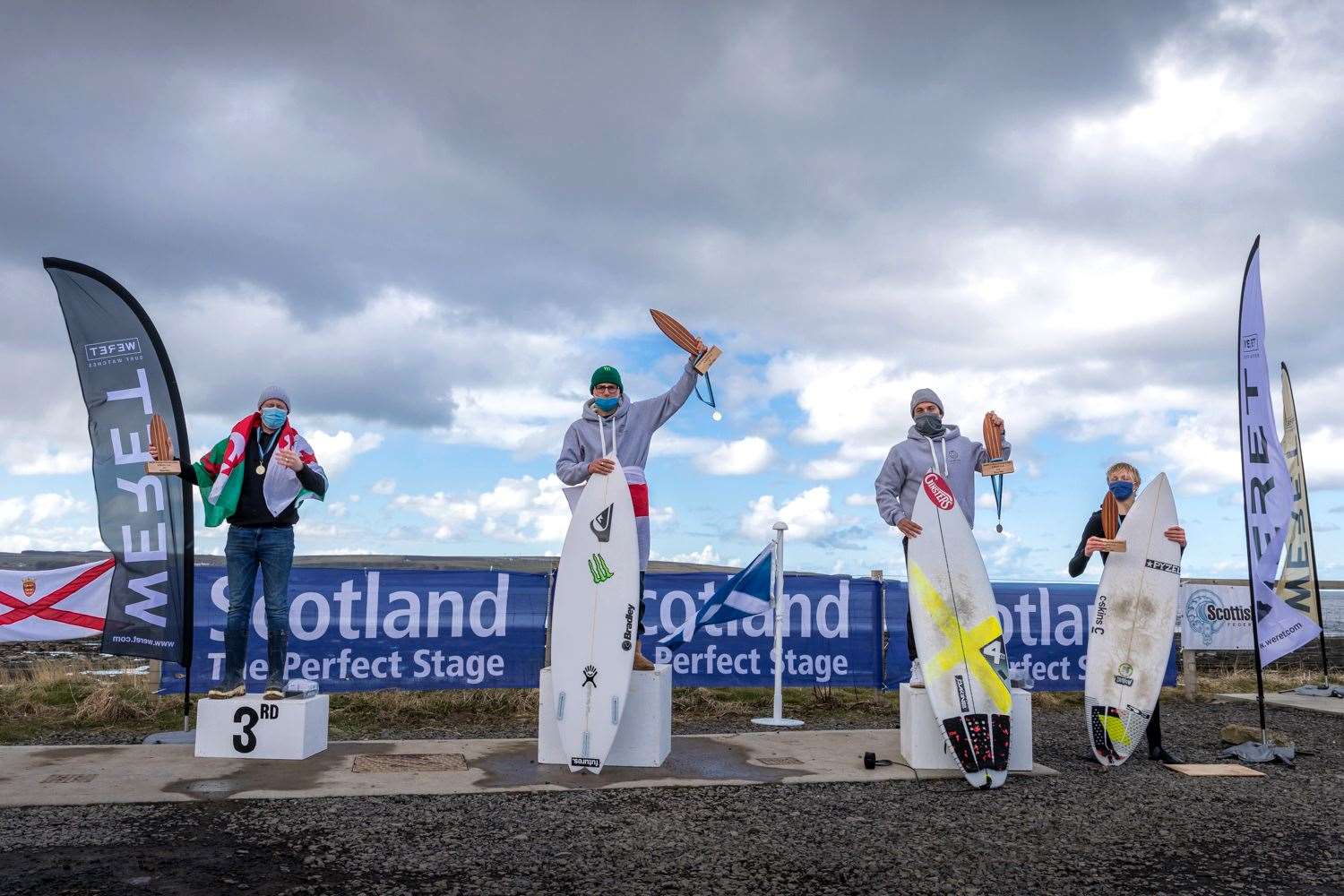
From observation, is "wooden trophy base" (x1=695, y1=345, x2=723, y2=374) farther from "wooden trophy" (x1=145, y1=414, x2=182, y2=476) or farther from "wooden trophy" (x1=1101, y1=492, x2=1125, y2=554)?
"wooden trophy" (x1=145, y1=414, x2=182, y2=476)

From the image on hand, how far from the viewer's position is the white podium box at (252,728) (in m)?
5.82

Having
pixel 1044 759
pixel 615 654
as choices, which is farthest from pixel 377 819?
pixel 1044 759

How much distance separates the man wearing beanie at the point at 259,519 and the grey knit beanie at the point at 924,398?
4.22m

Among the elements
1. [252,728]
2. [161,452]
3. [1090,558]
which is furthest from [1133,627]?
[161,452]

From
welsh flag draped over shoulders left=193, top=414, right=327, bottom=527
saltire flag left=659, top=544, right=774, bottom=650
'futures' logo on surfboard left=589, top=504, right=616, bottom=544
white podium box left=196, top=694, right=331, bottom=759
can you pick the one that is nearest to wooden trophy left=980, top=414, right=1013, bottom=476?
'futures' logo on surfboard left=589, top=504, right=616, bottom=544

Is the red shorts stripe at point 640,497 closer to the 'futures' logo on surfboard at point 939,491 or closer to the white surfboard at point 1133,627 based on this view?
the 'futures' logo on surfboard at point 939,491

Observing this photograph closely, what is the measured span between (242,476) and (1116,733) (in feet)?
20.3

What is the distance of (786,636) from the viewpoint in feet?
33.6

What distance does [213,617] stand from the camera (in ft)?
30.6

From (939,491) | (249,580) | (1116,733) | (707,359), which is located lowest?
(1116,733)

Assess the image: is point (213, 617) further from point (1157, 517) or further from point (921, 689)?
point (1157, 517)

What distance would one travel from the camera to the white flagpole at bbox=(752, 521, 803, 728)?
27.3 feet

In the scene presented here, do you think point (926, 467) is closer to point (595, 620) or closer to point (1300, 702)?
point (595, 620)

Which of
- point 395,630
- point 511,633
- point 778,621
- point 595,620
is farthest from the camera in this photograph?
point 511,633
